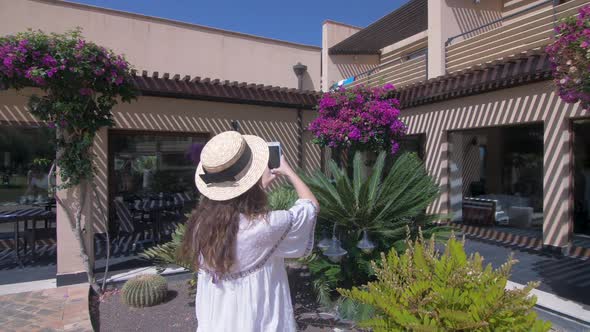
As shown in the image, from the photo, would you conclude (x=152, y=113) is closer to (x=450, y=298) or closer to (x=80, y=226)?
(x=80, y=226)

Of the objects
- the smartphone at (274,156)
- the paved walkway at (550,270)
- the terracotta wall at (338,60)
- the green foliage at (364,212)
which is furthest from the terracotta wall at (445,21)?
the smartphone at (274,156)

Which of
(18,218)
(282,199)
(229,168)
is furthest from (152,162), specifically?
(229,168)

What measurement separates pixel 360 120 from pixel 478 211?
4.21 m

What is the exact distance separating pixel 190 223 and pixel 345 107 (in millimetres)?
5489

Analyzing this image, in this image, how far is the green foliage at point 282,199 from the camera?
4371 millimetres

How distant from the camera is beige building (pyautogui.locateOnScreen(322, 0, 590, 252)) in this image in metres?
6.41

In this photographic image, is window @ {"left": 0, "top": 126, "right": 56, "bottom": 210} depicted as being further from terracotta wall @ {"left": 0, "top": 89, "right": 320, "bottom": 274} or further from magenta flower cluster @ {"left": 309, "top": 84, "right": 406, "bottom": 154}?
magenta flower cluster @ {"left": 309, "top": 84, "right": 406, "bottom": 154}

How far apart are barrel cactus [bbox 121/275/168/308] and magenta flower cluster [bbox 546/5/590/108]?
5212mm

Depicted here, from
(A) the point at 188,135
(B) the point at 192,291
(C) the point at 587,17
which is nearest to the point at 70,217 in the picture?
(B) the point at 192,291

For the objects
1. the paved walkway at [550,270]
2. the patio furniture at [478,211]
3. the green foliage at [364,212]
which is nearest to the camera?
the green foliage at [364,212]

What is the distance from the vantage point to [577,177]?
667 centimetres

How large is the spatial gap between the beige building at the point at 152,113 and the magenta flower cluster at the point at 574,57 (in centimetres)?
407

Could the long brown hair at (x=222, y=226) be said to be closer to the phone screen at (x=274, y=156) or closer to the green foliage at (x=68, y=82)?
the phone screen at (x=274, y=156)

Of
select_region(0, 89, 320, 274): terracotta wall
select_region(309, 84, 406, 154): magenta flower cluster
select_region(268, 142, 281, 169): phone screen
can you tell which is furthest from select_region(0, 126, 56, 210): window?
select_region(268, 142, 281, 169): phone screen
